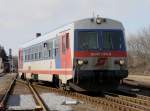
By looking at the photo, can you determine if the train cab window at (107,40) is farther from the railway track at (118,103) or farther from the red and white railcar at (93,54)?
the railway track at (118,103)

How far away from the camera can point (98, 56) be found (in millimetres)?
18344

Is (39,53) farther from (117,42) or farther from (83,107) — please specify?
(83,107)

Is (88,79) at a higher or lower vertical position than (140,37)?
lower

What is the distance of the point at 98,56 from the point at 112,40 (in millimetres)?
1137

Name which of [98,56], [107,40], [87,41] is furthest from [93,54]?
[107,40]

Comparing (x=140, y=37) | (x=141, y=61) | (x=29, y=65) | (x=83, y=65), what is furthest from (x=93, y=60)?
Answer: (x=140, y=37)

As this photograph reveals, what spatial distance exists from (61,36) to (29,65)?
10.6 meters

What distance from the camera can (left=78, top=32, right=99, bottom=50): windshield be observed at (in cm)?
1847

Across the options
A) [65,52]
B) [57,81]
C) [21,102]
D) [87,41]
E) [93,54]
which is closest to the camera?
[21,102]

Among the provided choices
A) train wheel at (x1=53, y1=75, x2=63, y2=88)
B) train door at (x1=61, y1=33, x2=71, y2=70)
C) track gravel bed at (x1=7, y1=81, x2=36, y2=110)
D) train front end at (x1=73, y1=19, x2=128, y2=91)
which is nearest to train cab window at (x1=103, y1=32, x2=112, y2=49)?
train front end at (x1=73, y1=19, x2=128, y2=91)

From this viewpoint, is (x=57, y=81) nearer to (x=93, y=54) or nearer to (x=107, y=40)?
(x=93, y=54)

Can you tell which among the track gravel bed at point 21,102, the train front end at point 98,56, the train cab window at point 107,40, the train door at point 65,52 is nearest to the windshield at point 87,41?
the train front end at point 98,56

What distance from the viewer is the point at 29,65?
3059 cm

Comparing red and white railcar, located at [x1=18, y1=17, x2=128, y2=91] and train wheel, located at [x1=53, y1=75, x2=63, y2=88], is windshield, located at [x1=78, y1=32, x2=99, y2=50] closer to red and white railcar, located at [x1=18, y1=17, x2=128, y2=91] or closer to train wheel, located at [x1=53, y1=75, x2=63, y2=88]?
red and white railcar, located at [x1=18, y1=17, x2=128, y2=91]
